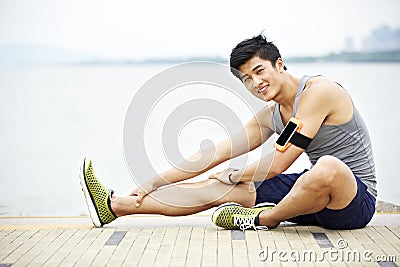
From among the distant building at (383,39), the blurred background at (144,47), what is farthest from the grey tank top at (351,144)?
Answer: the distant building at (383,39)

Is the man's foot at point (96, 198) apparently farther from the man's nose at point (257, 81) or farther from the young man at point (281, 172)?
the man's nose at point (257, 81)

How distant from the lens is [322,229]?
8.28 ft

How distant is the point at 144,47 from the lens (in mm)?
12641

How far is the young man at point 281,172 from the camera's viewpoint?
2.40m

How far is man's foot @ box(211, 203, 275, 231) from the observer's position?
2.51m

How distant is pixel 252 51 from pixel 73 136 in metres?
3.97

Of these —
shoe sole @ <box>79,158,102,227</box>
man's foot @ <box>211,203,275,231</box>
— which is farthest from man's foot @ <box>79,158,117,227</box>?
man's foot @ <box>211,203,275,231</box>

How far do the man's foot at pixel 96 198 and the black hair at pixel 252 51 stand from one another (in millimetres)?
653

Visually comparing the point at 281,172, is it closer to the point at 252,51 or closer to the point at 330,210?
the point at 330,210

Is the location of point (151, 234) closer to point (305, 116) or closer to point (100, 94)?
point (305, 116)

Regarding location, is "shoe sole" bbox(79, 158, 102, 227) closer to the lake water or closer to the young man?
the young man

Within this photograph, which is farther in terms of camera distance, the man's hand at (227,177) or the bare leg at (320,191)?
the man's hand at (227,177)

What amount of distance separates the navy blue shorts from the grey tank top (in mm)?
56

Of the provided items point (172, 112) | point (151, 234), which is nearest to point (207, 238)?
point (151, 234)
